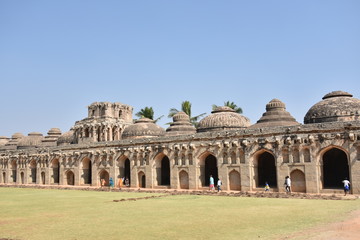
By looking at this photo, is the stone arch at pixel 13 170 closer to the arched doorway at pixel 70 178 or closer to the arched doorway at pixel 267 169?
the arched doorway at pixel 70 178

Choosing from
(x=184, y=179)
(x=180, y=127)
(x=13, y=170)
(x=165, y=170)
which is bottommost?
(x=184, y=179)

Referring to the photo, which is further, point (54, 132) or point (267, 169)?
point (54, 132)

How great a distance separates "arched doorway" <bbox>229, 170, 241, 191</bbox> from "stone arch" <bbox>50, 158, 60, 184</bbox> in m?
25.8

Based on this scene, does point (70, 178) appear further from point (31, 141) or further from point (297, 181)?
point (297, 181)

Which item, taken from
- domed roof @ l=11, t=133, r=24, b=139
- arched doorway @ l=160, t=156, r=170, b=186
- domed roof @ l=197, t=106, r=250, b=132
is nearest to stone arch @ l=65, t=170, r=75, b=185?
arched doorway @ l=160, t=156, r=170, b=186

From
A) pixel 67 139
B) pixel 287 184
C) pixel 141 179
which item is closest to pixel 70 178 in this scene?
pixel 67 139

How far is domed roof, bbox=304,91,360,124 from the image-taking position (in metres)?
27.3

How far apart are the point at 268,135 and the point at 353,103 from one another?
7.19 m

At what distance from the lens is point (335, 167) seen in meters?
29.5

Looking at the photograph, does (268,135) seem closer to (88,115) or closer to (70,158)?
(70,158)

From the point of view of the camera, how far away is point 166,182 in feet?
127

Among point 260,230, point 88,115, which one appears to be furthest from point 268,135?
point 88,115

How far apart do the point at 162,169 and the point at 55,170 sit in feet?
54.7

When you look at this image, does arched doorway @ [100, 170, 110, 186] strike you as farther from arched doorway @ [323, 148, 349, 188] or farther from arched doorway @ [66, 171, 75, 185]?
arched doorway @ [323, 148, 349, 188]
